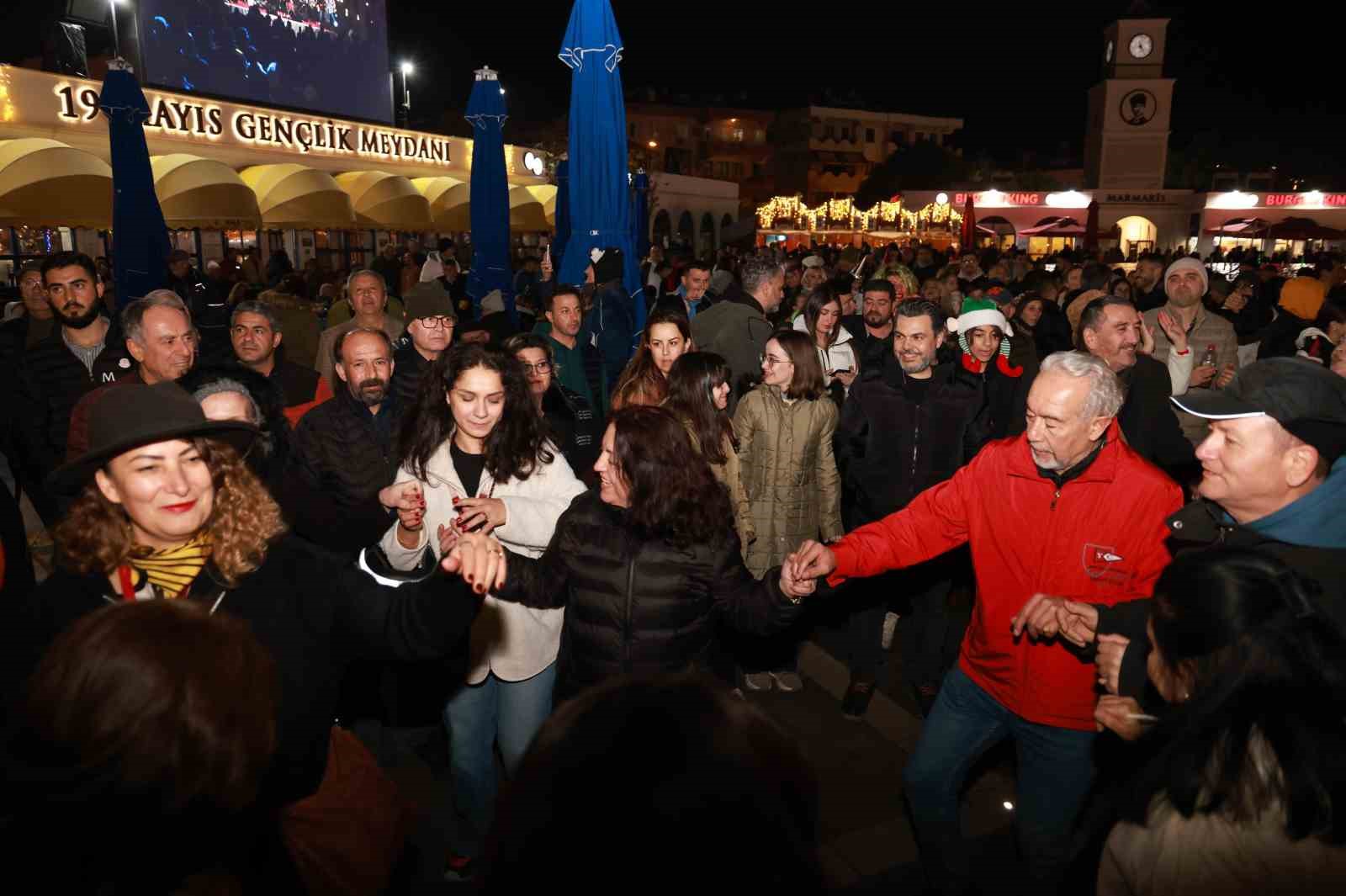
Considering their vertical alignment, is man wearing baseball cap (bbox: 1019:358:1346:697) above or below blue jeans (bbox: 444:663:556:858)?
above

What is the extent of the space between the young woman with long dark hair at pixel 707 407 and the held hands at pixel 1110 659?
2.26 meters

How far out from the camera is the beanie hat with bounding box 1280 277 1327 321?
25.9 ft

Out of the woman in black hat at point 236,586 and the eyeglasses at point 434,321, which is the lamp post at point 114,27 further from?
the woman in black hat at point 236,586

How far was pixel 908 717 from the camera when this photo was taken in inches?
203

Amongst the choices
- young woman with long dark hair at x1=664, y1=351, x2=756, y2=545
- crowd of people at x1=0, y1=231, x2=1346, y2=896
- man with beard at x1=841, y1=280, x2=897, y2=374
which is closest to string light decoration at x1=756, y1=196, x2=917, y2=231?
man with beard at x1=841, y1=280, x2=897, y2=374

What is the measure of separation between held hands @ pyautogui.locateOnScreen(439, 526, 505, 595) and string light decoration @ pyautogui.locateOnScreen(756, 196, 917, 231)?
136ft

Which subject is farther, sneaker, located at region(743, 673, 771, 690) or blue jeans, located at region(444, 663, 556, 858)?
sneaker, located at region(743, 673, 771, 690)

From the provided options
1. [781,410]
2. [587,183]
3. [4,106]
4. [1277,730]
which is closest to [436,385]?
[781,410]

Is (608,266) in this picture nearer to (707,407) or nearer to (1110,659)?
(707,407)

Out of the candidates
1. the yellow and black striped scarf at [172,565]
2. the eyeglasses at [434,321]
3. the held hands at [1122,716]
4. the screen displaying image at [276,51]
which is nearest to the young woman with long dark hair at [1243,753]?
the held hands at [1122,716]

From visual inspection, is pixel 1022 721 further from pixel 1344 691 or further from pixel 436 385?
pixel 436 385

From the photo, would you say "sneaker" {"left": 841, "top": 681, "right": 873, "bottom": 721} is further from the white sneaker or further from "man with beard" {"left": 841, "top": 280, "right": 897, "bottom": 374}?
"man with beard" {"left": 841, "top": 280, "right": 897, "bottom": 374}

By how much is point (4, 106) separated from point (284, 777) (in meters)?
18.4

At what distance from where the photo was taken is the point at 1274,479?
2.63m
